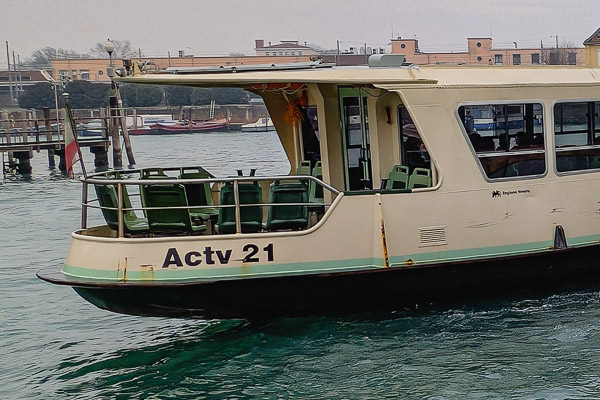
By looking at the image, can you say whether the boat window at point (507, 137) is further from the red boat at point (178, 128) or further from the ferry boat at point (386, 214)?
the red boat at point (178, 128)

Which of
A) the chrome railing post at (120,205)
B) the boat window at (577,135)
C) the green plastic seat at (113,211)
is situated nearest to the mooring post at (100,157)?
the green plastic seat at (113,211)

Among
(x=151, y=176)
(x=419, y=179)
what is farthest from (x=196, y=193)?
(x=419, y=179)

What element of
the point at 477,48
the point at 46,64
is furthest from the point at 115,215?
the point at 46,64

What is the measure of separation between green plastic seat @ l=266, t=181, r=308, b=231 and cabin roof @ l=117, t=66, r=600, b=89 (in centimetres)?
123

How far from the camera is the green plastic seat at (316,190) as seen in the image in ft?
36.1

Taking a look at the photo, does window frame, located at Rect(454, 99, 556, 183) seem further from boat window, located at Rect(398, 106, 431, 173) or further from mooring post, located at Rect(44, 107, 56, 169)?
mooring post, located at Rect(44, 107, 56, 169)

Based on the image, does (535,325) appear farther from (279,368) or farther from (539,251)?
(279,368)

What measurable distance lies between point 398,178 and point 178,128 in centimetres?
8635

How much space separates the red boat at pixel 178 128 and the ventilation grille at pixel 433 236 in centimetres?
8584

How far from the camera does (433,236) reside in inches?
405

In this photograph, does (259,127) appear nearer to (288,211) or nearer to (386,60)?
(386,60)

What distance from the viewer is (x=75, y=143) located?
1108 cm

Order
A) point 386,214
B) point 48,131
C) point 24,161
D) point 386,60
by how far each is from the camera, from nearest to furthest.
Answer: point 386,214, point 386,60, point 24,161, point 48,131

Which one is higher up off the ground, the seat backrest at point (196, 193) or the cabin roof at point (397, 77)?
the cabin roof at point (397, 77)
